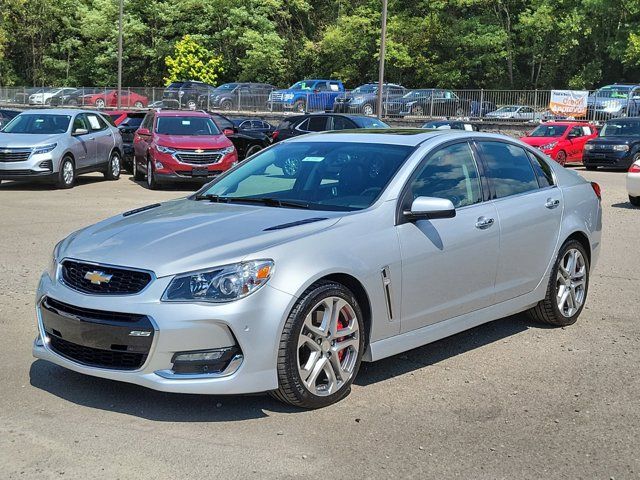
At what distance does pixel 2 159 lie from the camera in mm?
17344

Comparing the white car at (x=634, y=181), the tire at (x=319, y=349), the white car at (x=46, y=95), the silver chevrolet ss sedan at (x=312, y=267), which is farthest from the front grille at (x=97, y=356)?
the white car at (x=46, y=95)

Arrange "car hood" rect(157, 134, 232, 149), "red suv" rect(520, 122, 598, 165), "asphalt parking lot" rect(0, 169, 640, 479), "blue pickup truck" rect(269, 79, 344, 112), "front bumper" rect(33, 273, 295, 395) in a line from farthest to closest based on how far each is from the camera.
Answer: "blue pickup truck" rect(269, 79, 344, 112) → "red suv" rect(520, 122, 598, 165) → "car hood" rect(157, 134, 232, 149) → "front bumper" rect(33, 273, 295, 395) → "asphalt parking lot" rect(0, 169, 640, 479)

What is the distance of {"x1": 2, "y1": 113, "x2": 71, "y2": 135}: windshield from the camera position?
18219 millimetres

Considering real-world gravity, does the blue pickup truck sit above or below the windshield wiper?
above

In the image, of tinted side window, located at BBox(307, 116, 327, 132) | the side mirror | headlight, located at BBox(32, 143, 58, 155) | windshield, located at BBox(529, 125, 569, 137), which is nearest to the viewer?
the side mirror

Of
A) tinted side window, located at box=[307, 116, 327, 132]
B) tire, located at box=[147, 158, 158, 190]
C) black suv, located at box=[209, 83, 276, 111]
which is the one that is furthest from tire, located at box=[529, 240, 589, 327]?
black suv, located at box=[209, 83, 276, 111]

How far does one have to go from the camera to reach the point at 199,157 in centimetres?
1802

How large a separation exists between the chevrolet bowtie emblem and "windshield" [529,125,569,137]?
25.2m

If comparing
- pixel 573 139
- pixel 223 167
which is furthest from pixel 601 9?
pixel 223 167

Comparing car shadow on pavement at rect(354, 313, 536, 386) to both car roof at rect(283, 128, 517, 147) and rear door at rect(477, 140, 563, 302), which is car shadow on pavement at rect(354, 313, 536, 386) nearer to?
rear door at rect(477, 140, 563, 302)

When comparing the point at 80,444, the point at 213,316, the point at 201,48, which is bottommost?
the point at 80,444

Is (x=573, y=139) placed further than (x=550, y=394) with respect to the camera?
Yes

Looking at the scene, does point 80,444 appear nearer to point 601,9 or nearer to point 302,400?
point 302,400

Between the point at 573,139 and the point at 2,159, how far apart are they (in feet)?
60.4
